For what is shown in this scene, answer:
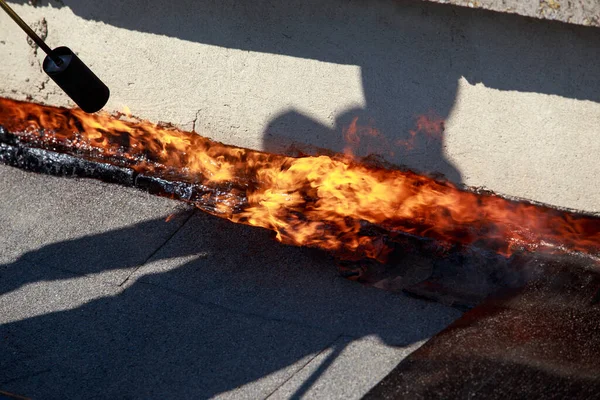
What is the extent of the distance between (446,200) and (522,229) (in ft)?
1.78

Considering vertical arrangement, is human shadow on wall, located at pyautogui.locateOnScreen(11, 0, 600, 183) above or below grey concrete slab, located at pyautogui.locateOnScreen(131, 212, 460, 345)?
above

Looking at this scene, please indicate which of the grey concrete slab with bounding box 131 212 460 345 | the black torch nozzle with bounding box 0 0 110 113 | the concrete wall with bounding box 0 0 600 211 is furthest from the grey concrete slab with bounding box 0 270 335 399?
the concrete wall with bounding box 0 0 600 211

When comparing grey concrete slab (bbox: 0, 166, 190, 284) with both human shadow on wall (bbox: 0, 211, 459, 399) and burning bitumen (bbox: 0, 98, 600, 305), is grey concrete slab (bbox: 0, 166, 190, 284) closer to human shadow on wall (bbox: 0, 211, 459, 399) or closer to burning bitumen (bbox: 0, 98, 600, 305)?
human shadow on wall (bbox: 0, 211, 459, 399)

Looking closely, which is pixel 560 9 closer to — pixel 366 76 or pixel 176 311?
pixel 366 76

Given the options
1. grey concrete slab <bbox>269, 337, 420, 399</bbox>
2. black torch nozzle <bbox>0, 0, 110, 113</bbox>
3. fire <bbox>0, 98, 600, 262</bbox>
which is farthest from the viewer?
fire <bbox>0, 98, 600, 262</bbox>

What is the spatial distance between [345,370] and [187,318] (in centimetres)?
98

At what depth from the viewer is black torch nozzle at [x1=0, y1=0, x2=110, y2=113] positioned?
3.54 m

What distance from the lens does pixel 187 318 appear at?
366 cm

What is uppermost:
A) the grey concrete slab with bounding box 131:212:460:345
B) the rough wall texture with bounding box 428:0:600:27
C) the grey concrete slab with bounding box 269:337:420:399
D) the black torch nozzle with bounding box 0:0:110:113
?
the rough wall texture with bounding box 428:0:600:27

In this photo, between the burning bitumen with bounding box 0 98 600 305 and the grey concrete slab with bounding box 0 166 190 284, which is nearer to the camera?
the burning bitumen with bounding box 0 98 600 305

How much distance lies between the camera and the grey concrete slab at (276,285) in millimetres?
3594

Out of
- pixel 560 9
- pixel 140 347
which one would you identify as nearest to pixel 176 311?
pixel 140 347

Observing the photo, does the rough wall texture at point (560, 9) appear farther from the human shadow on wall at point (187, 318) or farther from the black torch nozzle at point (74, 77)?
the black torch nozzle at point (74, 77)

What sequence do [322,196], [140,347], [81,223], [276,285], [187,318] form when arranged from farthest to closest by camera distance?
[322,196]
[81,223]
[276,285]
[187,318]
[140,347]
